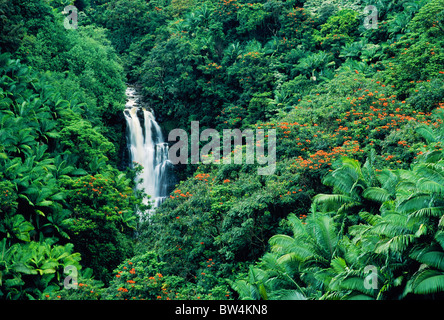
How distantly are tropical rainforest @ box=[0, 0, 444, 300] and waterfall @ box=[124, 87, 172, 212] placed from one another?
76 cm

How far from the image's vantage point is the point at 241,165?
1719 centimetres

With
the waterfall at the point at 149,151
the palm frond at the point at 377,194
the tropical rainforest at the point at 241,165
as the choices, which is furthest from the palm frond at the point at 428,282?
the waterfall at the point at 149,151

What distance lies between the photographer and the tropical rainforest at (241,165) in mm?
10523

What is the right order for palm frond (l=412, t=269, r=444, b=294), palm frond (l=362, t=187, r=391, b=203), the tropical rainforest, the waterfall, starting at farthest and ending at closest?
1. the waterfall
2. palm frond (l=362, t=187, r=391, b=203)
3. the tropical rainforest
4. palm frond (l=412, t=269, r=444, b=294)

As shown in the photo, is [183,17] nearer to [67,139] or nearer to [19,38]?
[19,38]

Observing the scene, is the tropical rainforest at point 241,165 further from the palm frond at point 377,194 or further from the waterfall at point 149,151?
the waterfall at point 149,151

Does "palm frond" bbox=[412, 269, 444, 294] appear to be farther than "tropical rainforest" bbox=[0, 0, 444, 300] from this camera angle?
No

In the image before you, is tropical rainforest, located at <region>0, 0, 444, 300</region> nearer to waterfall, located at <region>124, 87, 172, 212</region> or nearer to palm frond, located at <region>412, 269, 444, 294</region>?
palm frond, located at <region>412, 269, 444, 294</region>

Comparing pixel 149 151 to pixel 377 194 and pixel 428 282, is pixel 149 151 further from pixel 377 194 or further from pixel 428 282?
pixel 428 282

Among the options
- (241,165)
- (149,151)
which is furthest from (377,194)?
(149,151)

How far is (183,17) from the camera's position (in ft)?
110

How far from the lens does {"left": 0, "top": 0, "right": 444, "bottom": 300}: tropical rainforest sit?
10.5 metres

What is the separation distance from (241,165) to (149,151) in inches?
413

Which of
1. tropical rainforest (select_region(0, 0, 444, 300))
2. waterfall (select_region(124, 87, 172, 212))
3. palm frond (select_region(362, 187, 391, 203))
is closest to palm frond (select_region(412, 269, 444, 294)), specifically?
tropical rainforest (select_region(0, 0, 444, 300))
